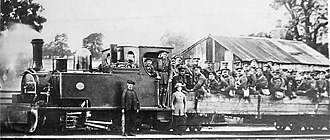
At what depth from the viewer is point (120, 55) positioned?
13.9 feet

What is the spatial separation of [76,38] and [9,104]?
0.78m

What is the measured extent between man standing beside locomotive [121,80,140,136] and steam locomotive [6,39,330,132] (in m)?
0.05

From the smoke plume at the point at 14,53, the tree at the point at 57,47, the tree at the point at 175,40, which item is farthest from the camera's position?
the tree at the point at 175,40

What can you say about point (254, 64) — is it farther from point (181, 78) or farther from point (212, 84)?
point (181, 78)

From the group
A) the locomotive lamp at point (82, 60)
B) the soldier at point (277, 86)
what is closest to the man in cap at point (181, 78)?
the locomotive lamp at point (82, 60)

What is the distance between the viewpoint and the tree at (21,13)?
4051mm

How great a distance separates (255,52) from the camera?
15.1 feet

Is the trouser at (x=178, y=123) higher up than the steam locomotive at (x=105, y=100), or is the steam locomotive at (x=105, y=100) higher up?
the steam locomotive at (x=105, y=100)

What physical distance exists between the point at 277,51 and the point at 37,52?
223 centimetres

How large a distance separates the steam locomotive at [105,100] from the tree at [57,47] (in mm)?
54

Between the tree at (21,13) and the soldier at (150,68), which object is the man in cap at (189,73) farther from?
the tree at (21,13)

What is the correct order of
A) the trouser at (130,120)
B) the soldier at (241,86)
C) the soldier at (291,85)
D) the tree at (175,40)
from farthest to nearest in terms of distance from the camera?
the soldier at (291,85)
the soldier at (241,86)
the tree at (175,40)
the trouser at (130,120)

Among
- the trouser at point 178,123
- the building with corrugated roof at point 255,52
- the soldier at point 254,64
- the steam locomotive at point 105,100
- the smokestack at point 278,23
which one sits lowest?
the trouser at point 178,123

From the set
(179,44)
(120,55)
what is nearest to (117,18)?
(120,55)
